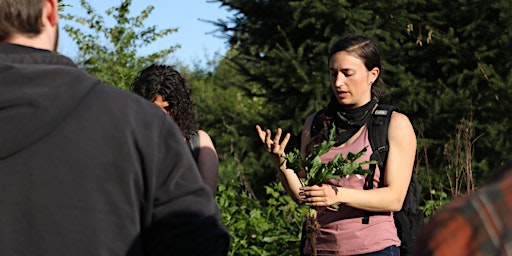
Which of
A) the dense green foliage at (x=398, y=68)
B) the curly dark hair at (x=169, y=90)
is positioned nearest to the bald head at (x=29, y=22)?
the curly dark hair at (x=169, y=90)

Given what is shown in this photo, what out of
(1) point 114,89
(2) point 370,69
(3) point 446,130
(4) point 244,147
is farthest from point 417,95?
(1) point 114,89

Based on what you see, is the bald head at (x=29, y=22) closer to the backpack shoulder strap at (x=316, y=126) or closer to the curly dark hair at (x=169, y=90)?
the backpack shoulder strap at (x=316, y=126)

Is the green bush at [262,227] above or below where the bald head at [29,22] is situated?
below

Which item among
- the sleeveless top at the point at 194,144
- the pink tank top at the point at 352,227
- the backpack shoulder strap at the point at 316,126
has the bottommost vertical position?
the pink tank top at the point at 352,227

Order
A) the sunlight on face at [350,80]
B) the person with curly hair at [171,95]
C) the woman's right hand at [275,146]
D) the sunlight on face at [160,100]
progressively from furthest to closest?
the sunlight on face at [160,100]
the person with curly hair at [171,95]
the sunlight on face at [350,80]
the woman's right hand at [275,146]

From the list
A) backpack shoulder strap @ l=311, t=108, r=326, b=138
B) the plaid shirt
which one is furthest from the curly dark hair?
the plaid shirt

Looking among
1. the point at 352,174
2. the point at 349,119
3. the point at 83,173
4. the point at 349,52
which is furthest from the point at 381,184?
the point at 83,173

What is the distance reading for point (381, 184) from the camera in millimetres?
4328

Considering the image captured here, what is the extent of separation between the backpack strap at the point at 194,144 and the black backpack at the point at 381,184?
2.97 feet

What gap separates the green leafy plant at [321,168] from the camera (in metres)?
4.14

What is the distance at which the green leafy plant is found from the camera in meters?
4.14

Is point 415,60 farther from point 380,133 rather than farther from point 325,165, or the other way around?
point 325,165

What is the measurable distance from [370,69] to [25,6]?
269cm

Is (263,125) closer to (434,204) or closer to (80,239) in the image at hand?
(434,204)
